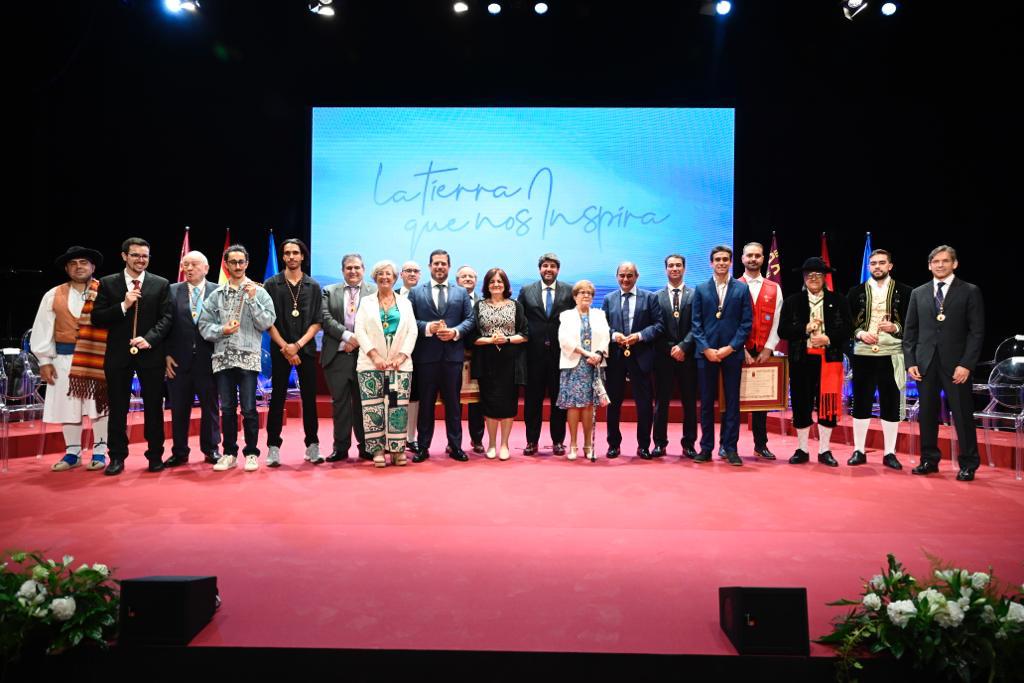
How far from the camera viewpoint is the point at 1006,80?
7.34 m

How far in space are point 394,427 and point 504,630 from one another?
2.86 m

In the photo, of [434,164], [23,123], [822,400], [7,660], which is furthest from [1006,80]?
[23,123]

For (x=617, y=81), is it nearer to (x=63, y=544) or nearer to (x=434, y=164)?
(x=434, y=164)

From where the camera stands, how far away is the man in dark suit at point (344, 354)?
4.86 meters

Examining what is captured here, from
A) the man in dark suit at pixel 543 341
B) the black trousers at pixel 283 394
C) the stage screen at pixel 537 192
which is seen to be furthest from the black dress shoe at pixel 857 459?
the black trousers at pixel 283 394

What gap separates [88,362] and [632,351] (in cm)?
395

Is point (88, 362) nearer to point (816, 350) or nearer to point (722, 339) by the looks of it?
point (722, 339)

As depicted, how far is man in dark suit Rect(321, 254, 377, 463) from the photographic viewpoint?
191 inches

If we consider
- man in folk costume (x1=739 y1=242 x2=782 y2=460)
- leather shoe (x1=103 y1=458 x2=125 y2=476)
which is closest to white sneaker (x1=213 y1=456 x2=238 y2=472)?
leather shoe (x1=103 y1=458 x2=125 y2=476)

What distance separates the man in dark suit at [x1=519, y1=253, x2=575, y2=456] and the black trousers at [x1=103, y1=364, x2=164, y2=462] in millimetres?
2681

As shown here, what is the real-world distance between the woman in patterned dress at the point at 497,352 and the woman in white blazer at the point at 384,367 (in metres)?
0.65

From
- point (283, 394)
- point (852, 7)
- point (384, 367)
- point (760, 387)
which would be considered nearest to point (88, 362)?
point (283, 394)

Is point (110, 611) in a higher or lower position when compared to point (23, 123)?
lower

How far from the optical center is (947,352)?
460cm
